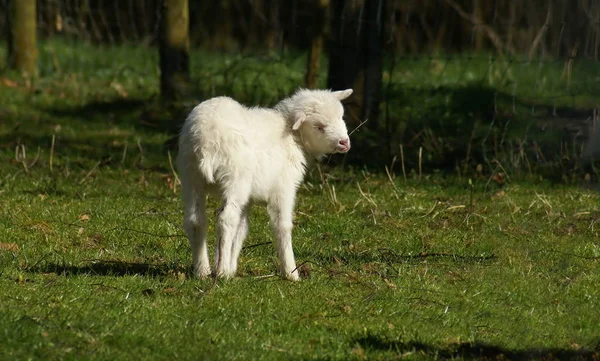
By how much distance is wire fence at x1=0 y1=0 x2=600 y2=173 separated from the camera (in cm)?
1187

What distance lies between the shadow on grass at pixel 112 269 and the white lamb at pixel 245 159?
325 mm

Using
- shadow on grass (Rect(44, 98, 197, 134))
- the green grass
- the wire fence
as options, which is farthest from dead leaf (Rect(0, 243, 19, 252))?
shadow on grass (Rect(44, 98, 197, 134))

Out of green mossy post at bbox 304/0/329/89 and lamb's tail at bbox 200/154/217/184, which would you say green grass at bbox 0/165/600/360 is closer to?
lamb's tail at bbox 200/154/217/184

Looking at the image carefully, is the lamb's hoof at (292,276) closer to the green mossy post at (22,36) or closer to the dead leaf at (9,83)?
the dead leaf at (9,83)

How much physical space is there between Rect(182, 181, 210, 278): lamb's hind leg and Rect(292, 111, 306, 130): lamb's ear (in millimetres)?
871

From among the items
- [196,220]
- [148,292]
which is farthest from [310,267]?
[148,292]

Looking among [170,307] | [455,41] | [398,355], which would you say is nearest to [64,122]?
[170,307]

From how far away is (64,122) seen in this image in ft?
45.2

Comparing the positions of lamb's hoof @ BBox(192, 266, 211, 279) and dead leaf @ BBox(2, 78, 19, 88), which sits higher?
lamb's hoof @ BBox(192, 266, 211, 279)

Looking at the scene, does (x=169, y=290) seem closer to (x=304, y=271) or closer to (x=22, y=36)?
(x=304, y=271)

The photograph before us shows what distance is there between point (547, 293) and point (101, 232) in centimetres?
341

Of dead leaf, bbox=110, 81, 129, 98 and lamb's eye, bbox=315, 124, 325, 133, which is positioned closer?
lamb's eye, bbox=315, 124, 325, 133

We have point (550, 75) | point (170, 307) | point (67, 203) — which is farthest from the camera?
point (550, 75)

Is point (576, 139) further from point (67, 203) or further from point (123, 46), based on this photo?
point (123, 46)
